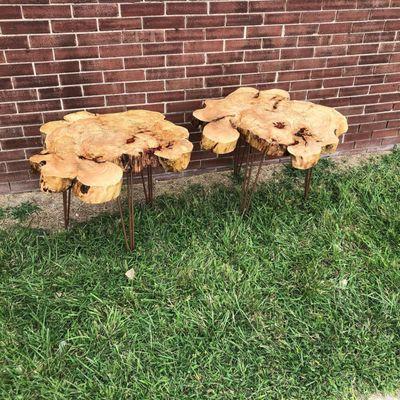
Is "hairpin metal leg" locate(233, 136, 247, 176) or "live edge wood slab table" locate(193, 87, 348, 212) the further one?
"hairpin metal leg" locate(233, 136, 247, 176)

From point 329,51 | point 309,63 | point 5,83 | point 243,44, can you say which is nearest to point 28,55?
point 5,83

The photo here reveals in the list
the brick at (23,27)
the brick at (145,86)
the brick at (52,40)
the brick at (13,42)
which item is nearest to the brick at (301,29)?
the brick at (145,86)

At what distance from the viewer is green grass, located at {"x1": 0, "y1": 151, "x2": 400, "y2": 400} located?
226 cm

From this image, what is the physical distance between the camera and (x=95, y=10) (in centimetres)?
298

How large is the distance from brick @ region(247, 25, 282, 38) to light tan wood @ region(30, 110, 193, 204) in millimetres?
969

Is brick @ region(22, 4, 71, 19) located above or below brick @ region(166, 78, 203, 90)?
above

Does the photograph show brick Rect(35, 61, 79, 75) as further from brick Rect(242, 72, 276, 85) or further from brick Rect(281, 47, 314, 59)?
brick Rect(281, 47, 314, 59)

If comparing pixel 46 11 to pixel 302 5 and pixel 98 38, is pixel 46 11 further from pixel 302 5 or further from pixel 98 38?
pixel 302 5

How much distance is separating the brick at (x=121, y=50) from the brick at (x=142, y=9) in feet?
0.67

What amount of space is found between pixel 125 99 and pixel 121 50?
35 centimetres

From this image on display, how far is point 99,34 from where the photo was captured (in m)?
3.06

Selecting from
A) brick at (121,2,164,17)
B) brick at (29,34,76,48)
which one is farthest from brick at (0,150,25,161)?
brick at (121,2,164,17)

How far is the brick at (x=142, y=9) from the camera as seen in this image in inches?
119

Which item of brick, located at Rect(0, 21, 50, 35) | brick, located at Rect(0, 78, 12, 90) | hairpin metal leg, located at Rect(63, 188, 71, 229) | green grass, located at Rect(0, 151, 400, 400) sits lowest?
green grass, located at Rect(0, 151, 400, 400)
